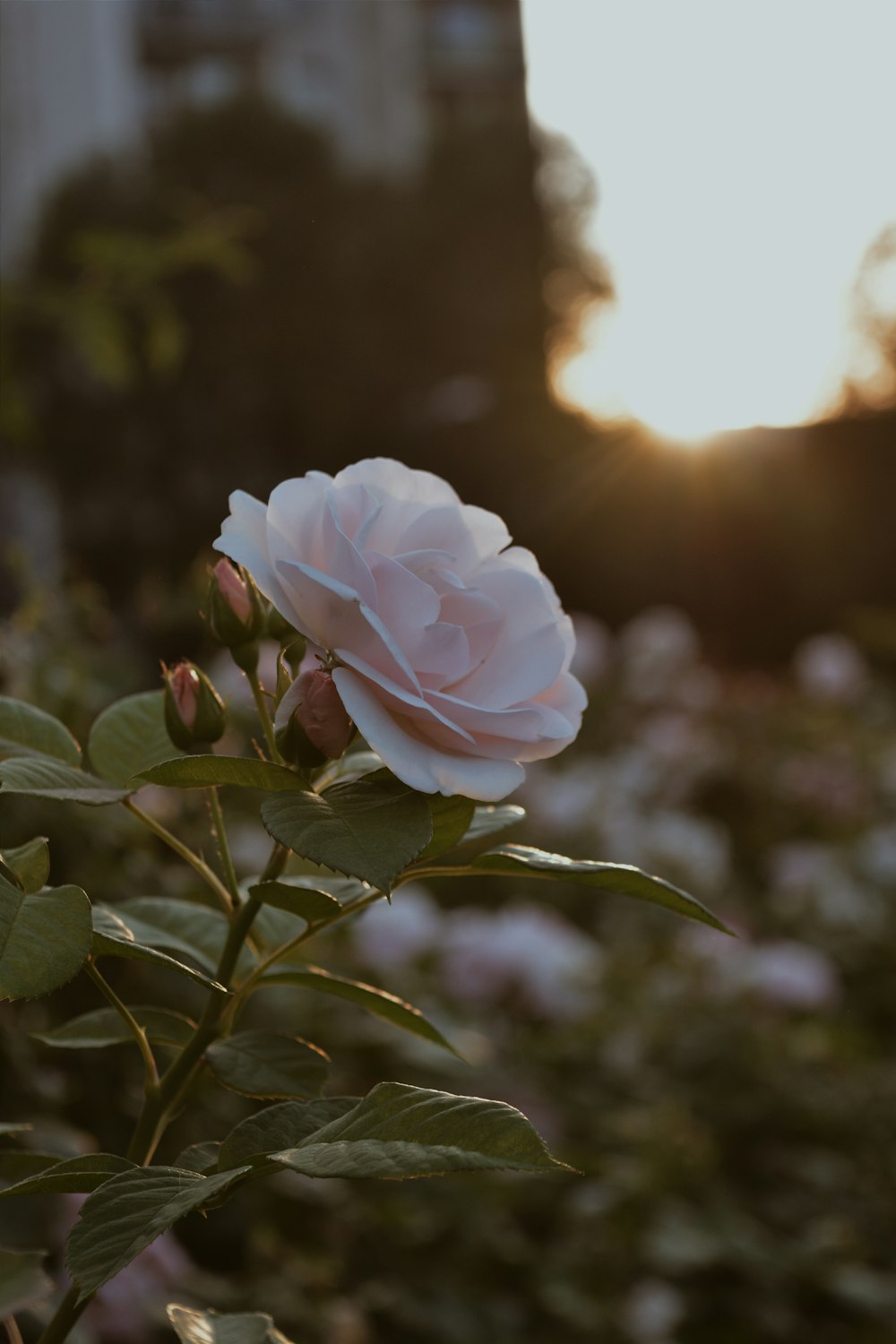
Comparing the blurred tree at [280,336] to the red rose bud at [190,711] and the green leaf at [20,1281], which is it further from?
the green leaf at [20,1281]

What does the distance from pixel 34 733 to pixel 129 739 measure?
1.3 inches

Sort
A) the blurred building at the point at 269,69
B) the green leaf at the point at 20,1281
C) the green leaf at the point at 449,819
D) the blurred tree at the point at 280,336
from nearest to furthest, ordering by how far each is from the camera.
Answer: the green leaf at the point at 20,1281
the green leaf at the point at 449,819
the blurred tree at the point at 280,336
the blurred building at the point at 269,69

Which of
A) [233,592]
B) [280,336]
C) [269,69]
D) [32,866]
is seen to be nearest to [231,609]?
[233,592]

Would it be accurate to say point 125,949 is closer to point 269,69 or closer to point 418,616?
point 418,616

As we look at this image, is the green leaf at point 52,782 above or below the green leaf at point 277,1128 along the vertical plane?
above

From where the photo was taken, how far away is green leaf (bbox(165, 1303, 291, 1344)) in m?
0.29

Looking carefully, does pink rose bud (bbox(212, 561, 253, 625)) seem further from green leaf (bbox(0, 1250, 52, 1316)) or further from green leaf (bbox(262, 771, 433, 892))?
green leaf (bbox(0, 1250, 52, 1316))

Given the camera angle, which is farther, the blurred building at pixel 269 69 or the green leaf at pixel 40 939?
the blurred building at pixel 269 69

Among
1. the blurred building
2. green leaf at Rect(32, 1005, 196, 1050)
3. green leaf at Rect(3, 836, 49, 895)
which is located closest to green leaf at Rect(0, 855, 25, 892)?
green leaf at Rect(3, 836, 49, 895)

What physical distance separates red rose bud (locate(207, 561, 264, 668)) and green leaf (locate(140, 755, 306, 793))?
0.25 feet

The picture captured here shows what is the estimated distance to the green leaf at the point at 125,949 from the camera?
29 centimetres

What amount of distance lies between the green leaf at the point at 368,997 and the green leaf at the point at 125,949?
0.15ft

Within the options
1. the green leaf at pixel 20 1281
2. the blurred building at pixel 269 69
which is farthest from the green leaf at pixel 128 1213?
the blurred building at pixel 269 69

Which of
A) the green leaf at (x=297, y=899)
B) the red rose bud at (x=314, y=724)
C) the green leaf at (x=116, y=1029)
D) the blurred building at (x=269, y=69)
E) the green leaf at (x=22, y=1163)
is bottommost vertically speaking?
the green leaf at (x=22, y=1163)
